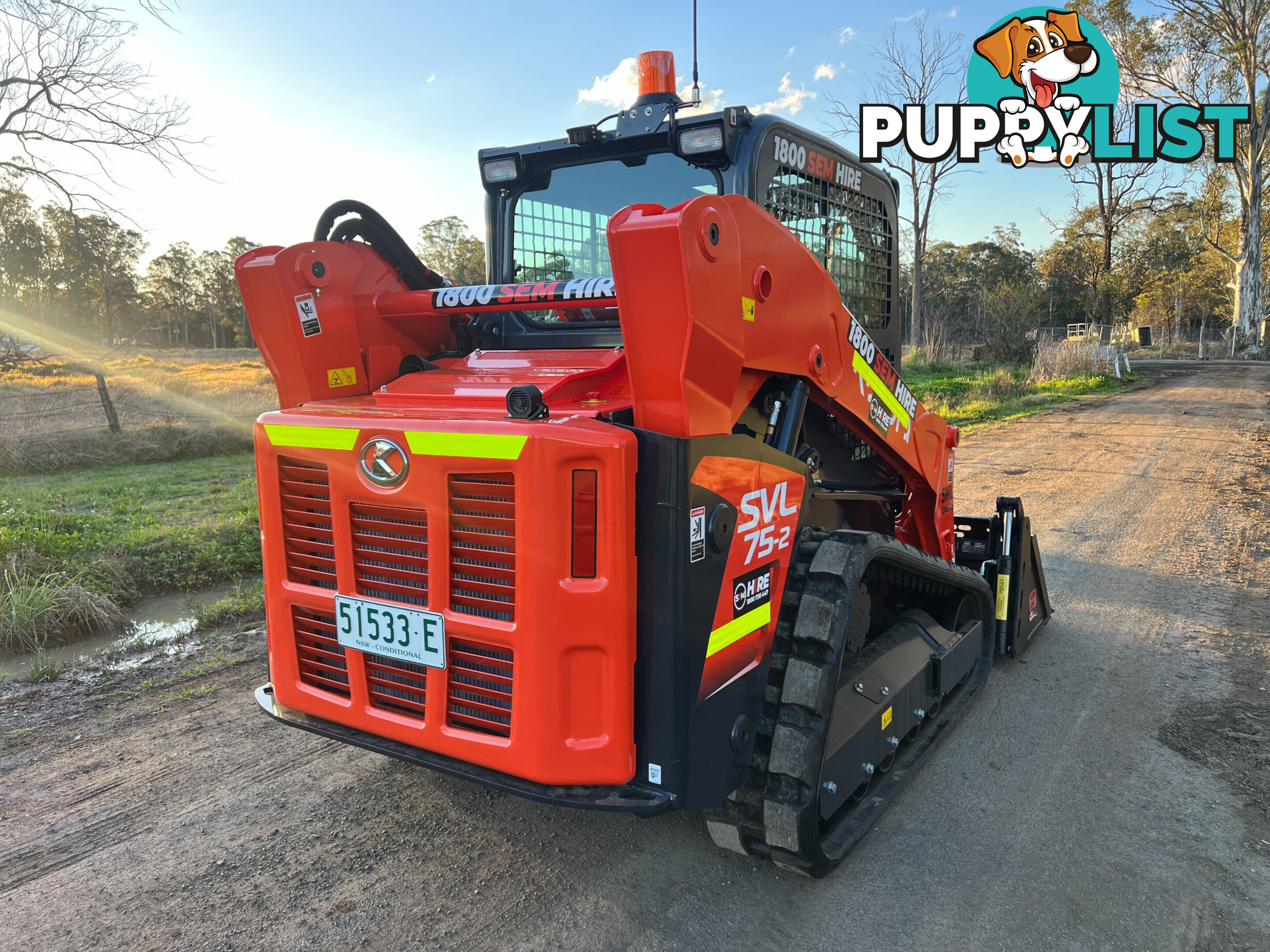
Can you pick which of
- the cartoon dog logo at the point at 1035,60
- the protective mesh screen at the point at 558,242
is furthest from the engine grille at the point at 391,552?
the cartoon dog logo at the point at 1035,60

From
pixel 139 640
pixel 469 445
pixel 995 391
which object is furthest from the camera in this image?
pixel 995 391

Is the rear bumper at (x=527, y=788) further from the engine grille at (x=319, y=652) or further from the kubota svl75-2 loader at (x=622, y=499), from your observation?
the engine grille at (x=319, y=652)

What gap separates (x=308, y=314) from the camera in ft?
10.2

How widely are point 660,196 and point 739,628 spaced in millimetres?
1847

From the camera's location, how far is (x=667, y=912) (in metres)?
2.53

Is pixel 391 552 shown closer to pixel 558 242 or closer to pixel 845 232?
pixel 558 242

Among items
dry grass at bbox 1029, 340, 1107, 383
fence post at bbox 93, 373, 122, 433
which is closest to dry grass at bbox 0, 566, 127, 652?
fence post at bbox 93, 373, 122, 433

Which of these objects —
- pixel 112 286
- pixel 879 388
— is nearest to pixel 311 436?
pixel 879 388

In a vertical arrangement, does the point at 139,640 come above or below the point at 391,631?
below

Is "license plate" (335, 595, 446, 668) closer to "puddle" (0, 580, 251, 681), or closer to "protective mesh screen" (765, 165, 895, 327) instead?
"protective mesh screen" (765, 165, 895, 327)

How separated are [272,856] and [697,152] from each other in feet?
9.66

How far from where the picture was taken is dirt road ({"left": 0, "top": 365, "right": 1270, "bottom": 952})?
246 centimetres

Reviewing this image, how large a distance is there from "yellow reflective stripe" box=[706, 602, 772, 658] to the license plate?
0.81 m

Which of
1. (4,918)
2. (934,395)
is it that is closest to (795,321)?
(4,918)
